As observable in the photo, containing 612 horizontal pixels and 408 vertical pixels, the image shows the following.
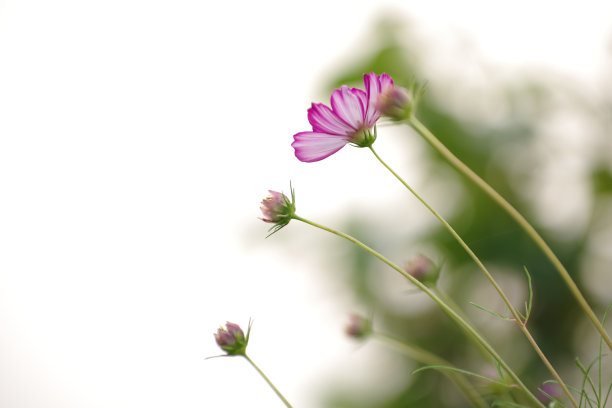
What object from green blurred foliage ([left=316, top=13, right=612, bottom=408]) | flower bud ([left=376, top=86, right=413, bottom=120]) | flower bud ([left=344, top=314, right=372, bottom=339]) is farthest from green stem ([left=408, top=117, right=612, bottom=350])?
green blurred foliage ([left=316, top=13, right=612, bottom=408])

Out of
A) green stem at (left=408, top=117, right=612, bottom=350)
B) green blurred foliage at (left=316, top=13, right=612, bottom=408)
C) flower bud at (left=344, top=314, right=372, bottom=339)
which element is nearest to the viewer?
green stem at (left=408, top=117, right=612, bottom=350)

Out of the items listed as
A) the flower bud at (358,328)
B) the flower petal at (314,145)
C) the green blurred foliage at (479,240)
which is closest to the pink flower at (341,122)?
the flower petal at (314,145)

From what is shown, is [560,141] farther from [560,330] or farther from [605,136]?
[560,330]

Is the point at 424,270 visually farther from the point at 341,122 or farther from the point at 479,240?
the point at 479,240

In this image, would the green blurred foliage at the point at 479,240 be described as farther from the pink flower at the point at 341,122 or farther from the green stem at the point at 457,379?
the pink flower at the point at 341,122

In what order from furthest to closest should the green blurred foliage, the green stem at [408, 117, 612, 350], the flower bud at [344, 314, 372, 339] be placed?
the green blurred foliage
the flower bud at [344, 314, 372, 339]
the green stem at [408, 117, 612, 350]

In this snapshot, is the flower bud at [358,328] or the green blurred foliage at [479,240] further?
the green blurred foliage at [479,240]

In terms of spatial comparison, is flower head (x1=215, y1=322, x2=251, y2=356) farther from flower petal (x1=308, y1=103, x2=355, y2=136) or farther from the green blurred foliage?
the green blurred foliage
